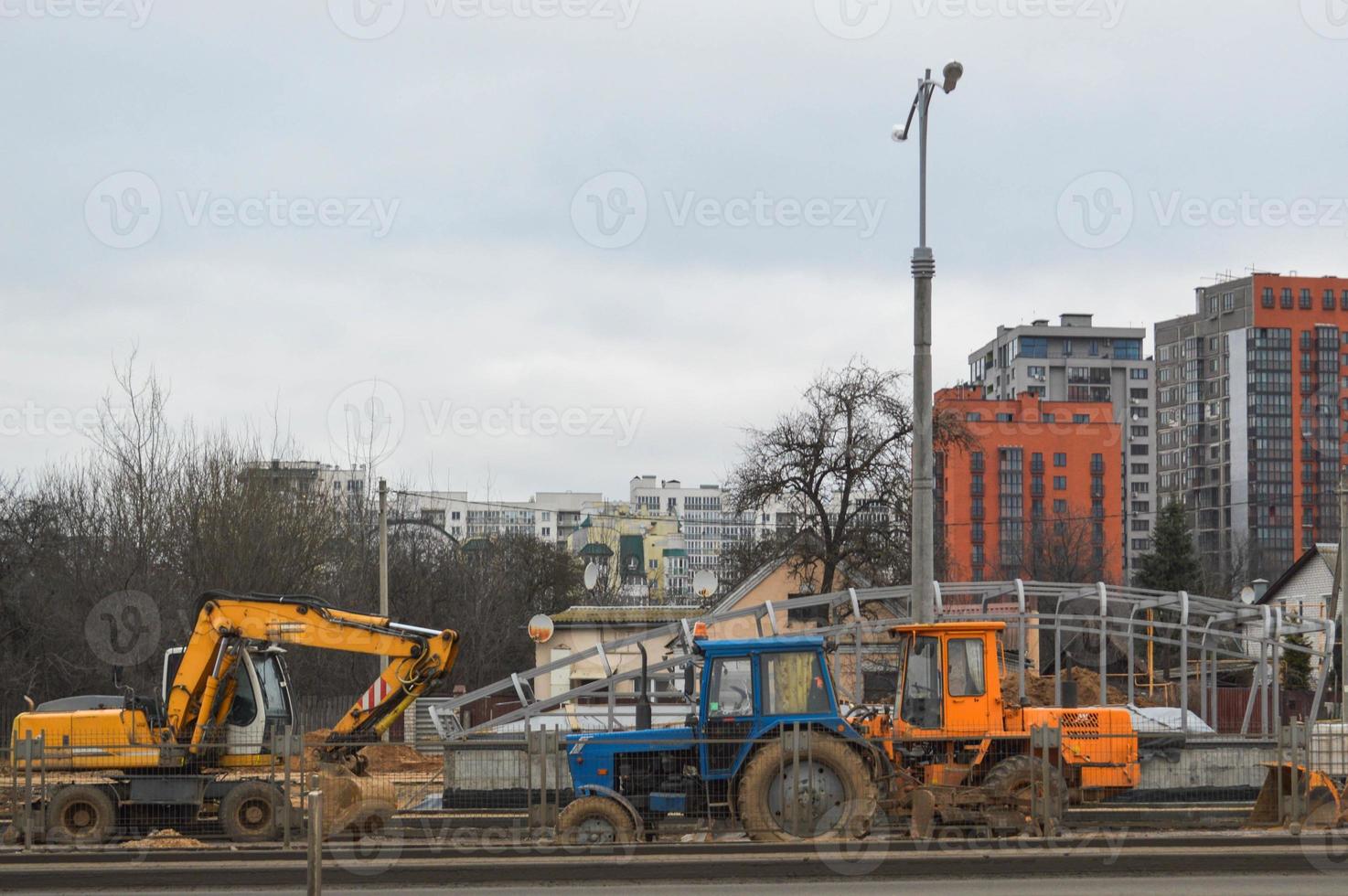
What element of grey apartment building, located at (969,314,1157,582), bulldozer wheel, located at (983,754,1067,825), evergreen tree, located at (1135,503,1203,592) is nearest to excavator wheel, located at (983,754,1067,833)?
bulldozer wheel, located at (983,754,1067,825)

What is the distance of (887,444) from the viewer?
44.7 m

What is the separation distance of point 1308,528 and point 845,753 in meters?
134

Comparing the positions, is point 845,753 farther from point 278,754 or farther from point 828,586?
point 828,586

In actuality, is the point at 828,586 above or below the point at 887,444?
below

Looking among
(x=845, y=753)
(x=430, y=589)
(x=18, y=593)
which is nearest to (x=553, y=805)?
(x=845, y=753)

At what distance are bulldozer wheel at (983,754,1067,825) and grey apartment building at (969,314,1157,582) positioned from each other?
443ft

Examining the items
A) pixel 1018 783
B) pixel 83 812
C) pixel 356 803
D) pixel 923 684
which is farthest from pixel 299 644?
pixel 1018 783

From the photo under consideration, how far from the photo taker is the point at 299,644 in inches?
781

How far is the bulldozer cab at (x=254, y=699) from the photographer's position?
1939cm

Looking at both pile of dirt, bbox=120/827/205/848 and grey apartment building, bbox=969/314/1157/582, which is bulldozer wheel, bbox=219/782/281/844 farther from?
grey apartment building, bbox=969/314/1157/582

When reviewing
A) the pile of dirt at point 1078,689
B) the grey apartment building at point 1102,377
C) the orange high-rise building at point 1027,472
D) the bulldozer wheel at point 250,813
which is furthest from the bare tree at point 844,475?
the grey apartment building at point 1102,377

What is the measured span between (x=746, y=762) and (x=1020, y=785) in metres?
3.28

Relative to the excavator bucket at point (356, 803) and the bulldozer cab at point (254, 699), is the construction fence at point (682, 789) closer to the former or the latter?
the excavator bucket at point (356, 803)

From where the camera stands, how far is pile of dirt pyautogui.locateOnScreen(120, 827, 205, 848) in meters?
17.8
